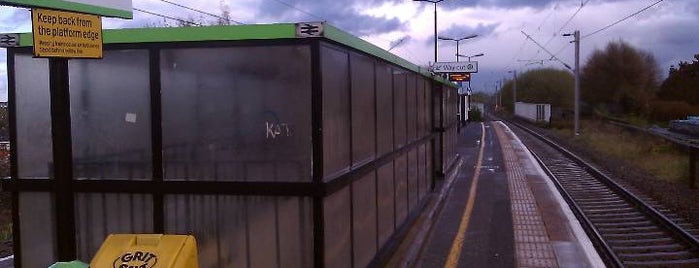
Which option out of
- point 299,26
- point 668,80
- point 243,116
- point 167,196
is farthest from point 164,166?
point 668,80

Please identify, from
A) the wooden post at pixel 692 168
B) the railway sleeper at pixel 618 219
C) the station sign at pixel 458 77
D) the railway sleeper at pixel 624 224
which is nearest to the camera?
the railway sleeper at pixel 624 224

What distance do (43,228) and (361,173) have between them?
2.97 meters

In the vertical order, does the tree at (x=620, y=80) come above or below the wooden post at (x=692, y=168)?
above

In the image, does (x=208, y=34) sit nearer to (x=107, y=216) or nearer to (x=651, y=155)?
(x=107, y=216)

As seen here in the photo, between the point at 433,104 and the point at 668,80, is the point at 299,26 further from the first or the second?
the point at 668,80

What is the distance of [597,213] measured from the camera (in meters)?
13.2

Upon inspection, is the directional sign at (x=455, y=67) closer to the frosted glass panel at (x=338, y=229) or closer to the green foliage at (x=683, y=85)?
the frosted glass panel at (x=338, y=229)

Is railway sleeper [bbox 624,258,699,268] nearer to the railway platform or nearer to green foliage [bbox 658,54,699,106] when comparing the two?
the railway platform

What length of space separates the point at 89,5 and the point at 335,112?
2226 millimetres

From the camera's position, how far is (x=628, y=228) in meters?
11.4

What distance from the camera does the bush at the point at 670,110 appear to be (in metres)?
63.6

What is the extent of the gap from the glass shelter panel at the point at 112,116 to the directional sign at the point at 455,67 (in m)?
33.1

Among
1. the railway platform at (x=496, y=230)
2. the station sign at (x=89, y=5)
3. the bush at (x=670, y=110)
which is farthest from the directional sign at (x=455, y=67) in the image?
the station sign at (x=89, y=5)

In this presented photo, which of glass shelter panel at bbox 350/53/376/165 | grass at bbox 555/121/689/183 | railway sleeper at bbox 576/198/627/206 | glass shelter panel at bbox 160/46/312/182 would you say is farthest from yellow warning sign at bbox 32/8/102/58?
grass at bbox 555/121/689/183
